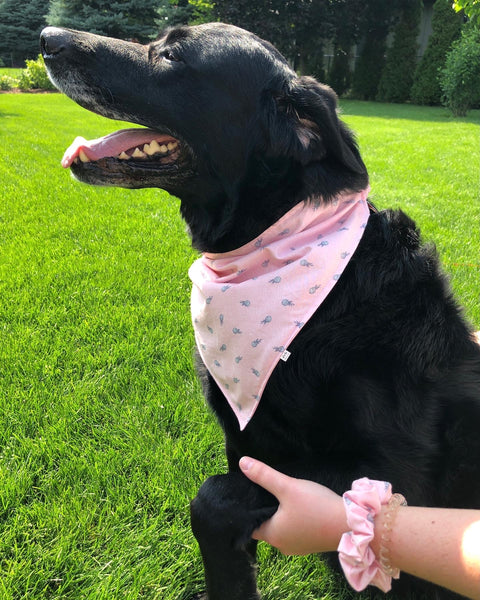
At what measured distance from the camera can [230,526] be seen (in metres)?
1.29

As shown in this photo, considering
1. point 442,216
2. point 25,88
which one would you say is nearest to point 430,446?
point 442,216

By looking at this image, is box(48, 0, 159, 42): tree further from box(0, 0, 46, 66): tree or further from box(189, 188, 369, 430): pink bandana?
box(189, 188, 369, 430): pink bandana

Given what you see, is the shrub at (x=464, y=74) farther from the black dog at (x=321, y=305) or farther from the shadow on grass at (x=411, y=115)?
the black dog at (x=321, y=305)

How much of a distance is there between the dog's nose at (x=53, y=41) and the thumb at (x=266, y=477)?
5.32ft

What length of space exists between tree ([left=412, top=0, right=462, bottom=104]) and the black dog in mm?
20837

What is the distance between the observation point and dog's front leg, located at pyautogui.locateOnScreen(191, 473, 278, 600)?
4.25ft

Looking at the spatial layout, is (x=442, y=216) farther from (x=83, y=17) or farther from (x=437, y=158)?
(x=83, y=17)

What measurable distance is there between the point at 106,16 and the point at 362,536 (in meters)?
26.4

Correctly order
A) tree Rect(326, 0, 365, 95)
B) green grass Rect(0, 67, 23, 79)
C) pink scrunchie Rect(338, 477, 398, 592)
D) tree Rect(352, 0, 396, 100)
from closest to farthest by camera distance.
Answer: pink scrunchie Rect(338, 477, 398, 592) < tree Rect(326, 0, 365, 95) < tree Rect(352, 0, 396, 100) < green grass Rect(0, 67, 23, 79)

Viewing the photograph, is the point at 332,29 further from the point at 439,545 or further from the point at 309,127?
the point at 439,545

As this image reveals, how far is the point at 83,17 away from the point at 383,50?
14.7m

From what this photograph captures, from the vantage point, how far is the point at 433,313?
151 centimetres

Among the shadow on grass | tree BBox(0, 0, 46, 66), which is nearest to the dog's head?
the shadow on grass

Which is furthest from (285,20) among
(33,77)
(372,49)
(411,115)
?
(33,77)
